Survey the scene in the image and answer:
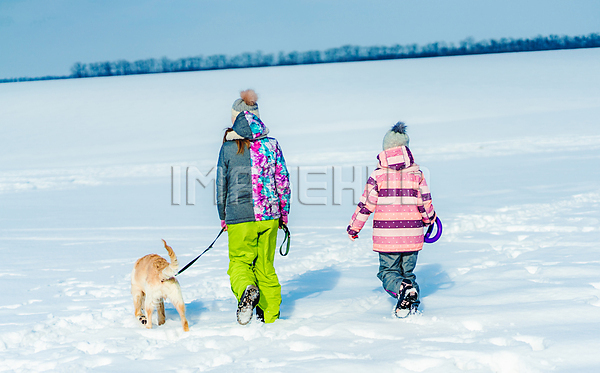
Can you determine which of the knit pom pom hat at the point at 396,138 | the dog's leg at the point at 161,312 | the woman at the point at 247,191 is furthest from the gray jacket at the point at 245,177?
the knit pom pom hat at the point at 396,138

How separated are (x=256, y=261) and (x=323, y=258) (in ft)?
7.36

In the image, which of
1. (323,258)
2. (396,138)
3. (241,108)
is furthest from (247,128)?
(323,258)

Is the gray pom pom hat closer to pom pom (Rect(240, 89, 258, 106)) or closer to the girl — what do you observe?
pom pom (Rect(240, 89, 258, 106))

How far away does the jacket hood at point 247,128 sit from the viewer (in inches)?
157

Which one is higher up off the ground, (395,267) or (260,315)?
(395,267)

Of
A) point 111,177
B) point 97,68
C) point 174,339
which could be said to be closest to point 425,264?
point 174,339

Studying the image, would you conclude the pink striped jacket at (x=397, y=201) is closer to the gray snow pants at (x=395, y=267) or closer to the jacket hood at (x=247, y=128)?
the gray snow pants at (x=395, y=267)

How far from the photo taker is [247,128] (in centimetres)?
398

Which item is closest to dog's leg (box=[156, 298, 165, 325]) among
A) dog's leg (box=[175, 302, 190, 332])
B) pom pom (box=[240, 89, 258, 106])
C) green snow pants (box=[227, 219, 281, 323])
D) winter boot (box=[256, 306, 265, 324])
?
dog's leg (box=[175, 302, 190, 332])

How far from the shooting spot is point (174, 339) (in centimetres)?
376

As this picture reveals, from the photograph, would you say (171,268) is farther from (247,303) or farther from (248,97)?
(248,97)

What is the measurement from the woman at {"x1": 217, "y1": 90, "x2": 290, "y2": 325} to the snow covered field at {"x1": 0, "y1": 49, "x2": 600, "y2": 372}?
20.6 inches

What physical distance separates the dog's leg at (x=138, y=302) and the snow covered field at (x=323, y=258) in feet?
0.27

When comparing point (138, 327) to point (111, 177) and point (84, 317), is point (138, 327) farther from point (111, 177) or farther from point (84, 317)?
point (111, 177)
